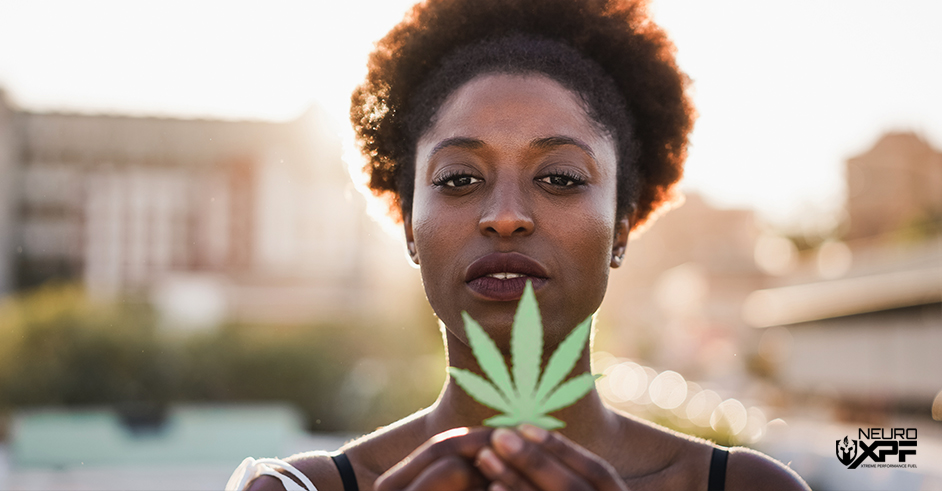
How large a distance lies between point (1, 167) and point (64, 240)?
348 cm

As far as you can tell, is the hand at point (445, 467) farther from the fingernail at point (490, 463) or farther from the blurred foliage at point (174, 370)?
the blurred foliage at point (174, 370)

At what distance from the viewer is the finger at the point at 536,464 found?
153 cm

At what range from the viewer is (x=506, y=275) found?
7.44 feet

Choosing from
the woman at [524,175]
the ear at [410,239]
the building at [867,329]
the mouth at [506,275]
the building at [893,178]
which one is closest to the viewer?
the mouth at [506,275]

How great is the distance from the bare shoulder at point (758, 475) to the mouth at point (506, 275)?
1092 mm

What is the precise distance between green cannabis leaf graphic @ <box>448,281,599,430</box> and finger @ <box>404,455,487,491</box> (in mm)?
114

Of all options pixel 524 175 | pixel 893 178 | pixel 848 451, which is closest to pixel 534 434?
pixel 524 175

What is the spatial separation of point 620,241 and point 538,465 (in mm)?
1486

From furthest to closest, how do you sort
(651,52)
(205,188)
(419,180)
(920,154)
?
(920,154) < (205,188) < (651,52) < (419,180)

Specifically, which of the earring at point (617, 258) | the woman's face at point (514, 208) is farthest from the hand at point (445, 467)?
the earring at point (617, 258)

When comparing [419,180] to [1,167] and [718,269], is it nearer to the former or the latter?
[1,167]

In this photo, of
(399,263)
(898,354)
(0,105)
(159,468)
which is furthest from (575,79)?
(0,105)

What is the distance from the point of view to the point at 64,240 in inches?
1172

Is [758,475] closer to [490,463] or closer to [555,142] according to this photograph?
[555,142]
